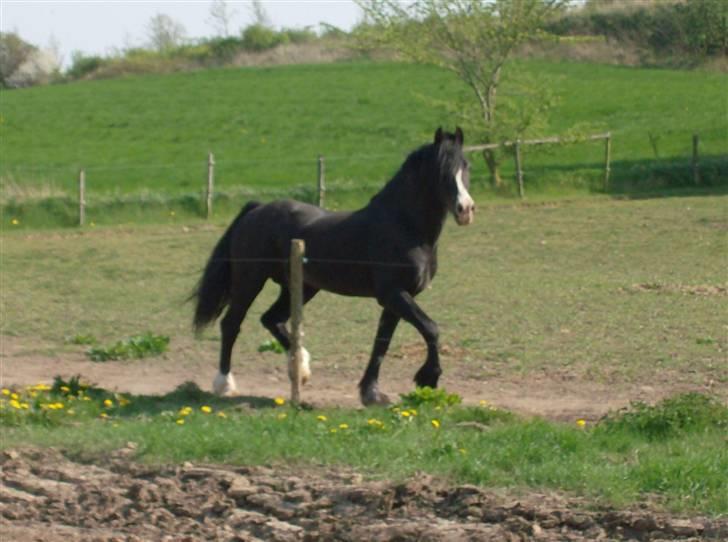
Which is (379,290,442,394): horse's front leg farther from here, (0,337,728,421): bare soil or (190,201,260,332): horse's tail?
(190,201,260,332): horse's tail

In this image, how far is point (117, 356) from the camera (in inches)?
499

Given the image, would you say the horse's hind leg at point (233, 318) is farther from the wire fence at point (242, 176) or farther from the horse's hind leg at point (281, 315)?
the wire fence at point (242, 176)

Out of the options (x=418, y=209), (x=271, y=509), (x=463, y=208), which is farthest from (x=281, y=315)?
(x=271, y=509)

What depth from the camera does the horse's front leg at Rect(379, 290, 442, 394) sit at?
9.70 m

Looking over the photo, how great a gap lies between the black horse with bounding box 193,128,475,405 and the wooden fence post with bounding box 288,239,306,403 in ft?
1.32

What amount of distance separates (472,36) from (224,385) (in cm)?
2495

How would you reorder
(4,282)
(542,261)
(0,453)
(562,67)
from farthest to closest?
1. (562,67)
2. (542,261)
3. (4,282)
4. (0,453)

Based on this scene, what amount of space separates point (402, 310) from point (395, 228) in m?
0.71

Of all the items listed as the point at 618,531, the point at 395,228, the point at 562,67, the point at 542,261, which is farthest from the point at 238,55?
the point at 618,531

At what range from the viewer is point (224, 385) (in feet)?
35.0

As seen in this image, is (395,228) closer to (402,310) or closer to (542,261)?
(402,310)

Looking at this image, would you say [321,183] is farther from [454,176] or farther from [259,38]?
[259,38]

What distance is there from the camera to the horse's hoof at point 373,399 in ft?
32.5

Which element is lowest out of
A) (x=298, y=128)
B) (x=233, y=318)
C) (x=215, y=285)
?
(x=233, y=318)
